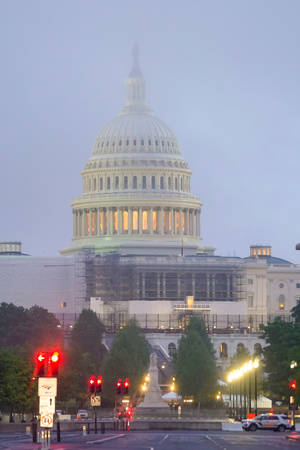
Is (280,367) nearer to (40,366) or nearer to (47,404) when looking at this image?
(47,404)

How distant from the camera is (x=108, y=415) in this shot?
582ft

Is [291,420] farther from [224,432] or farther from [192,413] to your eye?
[192,413]

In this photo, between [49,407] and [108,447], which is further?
[108,447]

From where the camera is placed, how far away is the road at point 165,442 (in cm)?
9588

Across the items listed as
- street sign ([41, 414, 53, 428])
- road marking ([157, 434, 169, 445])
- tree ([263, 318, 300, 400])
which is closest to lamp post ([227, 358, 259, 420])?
tree ([263, 318, 300, 400])

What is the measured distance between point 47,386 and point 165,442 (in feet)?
67.8

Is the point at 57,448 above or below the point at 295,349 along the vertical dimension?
below

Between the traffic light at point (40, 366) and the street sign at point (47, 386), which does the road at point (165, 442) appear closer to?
the street sign at point (47, 386)

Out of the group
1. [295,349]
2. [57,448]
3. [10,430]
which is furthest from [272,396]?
[57,448]

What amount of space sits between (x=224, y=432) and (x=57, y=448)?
37.3m

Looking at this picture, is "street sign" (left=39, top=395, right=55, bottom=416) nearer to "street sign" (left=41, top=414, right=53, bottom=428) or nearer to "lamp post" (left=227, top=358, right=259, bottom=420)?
"street sign" (left=41, top=414, right=53, bottom=428)

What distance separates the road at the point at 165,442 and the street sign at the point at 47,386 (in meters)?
7.17

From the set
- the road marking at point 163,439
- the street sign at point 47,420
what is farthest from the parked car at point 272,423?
the street sign at point 47,420

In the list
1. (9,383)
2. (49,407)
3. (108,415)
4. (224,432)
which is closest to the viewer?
(49,407)
